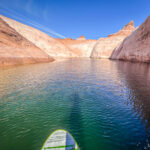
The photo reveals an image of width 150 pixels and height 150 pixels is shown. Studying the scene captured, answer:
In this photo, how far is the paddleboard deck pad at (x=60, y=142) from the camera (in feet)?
8.23

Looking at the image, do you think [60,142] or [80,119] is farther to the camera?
[80,119]

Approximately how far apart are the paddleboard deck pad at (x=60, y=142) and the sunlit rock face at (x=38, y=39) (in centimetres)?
5970

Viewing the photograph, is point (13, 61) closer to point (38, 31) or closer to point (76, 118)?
point (76, 118)

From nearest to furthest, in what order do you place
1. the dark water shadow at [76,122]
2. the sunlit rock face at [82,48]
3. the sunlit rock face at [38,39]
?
the dark water shadow at [76,122] → the sunlit rock face at [38,39] → the sunlit rock face at [82,48]

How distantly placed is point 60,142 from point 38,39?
65189 mm

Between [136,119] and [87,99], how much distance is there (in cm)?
222

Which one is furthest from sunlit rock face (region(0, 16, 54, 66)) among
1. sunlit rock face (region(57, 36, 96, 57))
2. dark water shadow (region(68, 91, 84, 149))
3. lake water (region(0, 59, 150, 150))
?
sunlit rock face (region(57, 36, 96, 57))

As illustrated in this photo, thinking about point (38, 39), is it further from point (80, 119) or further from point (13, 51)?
point (80, 119)

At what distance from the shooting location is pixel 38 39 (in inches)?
2406

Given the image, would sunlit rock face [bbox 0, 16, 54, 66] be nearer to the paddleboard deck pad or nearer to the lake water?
the lake water

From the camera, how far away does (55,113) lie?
4059mm

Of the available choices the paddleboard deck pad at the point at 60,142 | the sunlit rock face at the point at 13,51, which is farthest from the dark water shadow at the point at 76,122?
the sunlit rock face at the point at 13,51

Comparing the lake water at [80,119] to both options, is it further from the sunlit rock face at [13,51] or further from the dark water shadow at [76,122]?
the sunlit rock face at [13,51]

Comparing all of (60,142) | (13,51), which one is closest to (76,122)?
(60,142)
